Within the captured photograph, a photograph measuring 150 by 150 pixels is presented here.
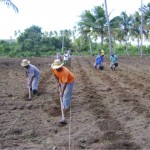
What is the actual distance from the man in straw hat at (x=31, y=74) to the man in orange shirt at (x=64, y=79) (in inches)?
82.2

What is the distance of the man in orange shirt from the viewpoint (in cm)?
842

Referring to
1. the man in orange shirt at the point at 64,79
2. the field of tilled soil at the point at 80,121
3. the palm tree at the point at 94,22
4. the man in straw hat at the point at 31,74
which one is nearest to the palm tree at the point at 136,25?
the palm tree at the point at 94,22

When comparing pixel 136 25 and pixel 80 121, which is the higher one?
pixel 136 25

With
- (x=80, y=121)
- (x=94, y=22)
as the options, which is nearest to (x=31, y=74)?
(x=80, y=121)

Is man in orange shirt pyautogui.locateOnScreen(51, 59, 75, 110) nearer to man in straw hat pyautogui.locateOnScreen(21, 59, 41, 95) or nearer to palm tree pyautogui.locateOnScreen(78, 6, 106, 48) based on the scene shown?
man in straw hat pyautogui.locateOnScreen(21, 59, 41, 95)

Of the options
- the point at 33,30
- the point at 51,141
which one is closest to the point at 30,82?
the point at 51,141

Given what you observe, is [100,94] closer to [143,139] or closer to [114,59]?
[143,139]

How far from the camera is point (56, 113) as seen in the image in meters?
8.49

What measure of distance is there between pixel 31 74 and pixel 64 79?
8.47 feet

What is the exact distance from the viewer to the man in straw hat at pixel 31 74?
10.6 meters

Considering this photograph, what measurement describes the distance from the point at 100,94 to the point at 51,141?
515cm

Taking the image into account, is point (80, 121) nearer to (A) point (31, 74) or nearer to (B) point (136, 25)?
(A) point (31, 74)

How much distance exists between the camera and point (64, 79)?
8.45 metres

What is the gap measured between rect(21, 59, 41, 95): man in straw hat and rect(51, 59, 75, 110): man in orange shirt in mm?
2088
